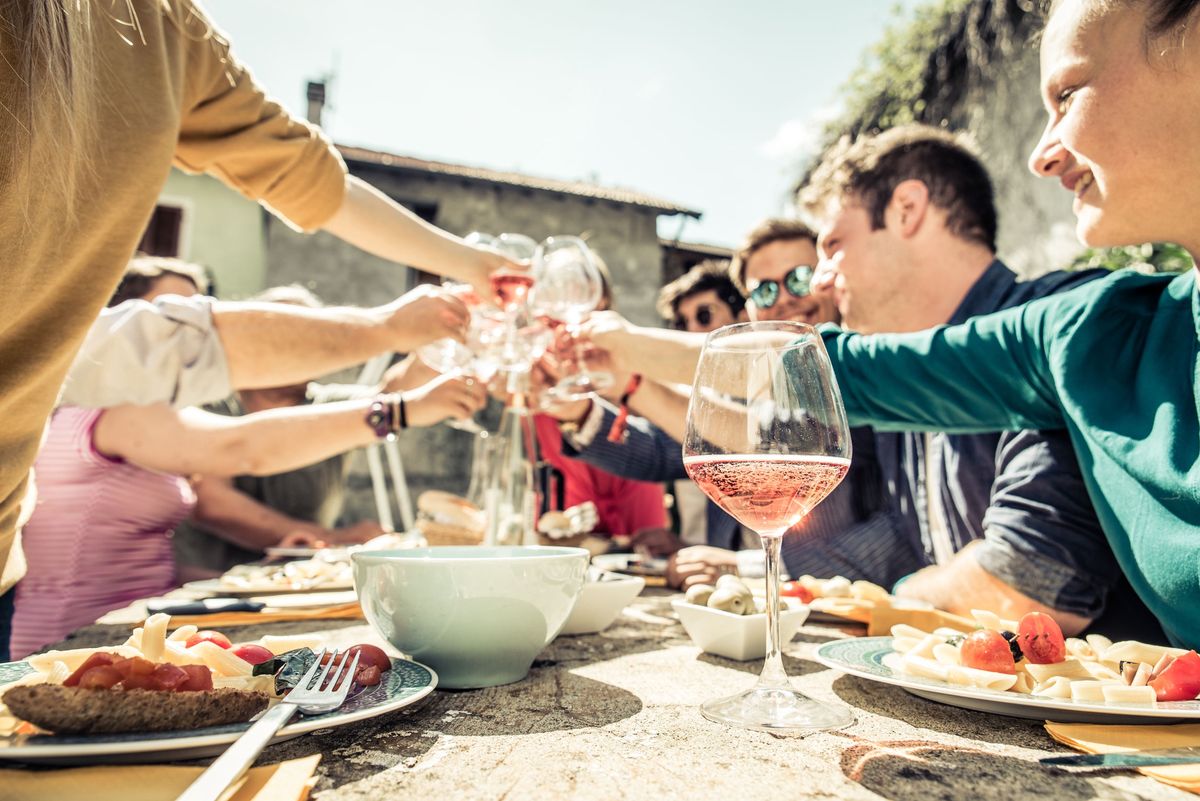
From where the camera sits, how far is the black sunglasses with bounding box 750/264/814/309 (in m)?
3.70

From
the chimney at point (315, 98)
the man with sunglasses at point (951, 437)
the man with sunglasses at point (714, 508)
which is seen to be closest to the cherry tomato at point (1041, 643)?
the man with sunglasses at point (951, 437)

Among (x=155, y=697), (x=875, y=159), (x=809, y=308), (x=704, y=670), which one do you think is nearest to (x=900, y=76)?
(x=809, y=308)

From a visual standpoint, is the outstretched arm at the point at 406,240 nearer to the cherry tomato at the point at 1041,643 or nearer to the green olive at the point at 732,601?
the green olive at the point at 732,601

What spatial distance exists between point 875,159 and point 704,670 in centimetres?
229

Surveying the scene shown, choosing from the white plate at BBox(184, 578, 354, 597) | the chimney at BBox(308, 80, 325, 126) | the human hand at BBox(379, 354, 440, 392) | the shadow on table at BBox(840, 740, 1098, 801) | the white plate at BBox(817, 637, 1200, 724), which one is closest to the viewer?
the shadow on table at BBox(840, 740, 1098, 801)

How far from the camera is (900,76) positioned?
677 cm

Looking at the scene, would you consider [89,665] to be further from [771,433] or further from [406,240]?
[406,240]

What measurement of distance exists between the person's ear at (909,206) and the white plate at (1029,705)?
2087mm

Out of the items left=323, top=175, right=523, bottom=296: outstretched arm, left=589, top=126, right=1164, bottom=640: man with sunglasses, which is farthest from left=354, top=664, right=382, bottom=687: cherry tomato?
left=323, top=175, right=523, bottom=296: outstretched arm

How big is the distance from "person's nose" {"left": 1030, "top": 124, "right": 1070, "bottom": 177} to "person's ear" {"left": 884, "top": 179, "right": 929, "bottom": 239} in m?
1.16

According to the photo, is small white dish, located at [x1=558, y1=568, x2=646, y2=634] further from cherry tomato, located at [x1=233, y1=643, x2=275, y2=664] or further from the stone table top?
cherry tomato, located at [x1=233, y1=643, x2=275, y2=664]

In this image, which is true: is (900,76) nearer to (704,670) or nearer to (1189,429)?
(1189,429)

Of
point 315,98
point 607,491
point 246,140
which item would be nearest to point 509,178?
point 315,98

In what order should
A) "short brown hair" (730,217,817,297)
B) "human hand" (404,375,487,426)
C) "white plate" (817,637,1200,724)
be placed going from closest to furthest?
"white plate" (817,637,1200,724), "human hand" (404,375,487,426), "short brown hair" (730,217,817,297)
